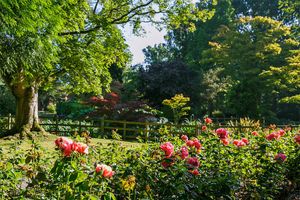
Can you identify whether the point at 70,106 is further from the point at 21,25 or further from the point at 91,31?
the point at 21,25

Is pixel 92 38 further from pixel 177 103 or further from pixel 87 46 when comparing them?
pixel 177 103

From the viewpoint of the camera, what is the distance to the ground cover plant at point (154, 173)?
7.92 feet

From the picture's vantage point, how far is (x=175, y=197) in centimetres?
296

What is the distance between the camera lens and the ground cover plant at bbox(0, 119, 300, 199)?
7.92 feet

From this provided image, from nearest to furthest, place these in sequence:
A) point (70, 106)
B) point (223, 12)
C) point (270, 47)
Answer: point (270, 47) < point (70, 106) < point (223, 12)

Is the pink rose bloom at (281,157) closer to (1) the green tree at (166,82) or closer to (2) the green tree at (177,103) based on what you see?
(2) the green tree at (177,103)

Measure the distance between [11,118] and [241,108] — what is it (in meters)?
16.1

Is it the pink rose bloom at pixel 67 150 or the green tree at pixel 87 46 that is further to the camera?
the green tree at pixel 87 46

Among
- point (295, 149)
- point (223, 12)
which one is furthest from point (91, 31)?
point (223, 12)

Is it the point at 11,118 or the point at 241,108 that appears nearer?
the point at 11,118

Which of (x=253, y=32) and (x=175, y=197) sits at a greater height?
(x=253, y=32)

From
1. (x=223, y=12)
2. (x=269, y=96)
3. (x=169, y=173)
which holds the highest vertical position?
(x=223, y=12)

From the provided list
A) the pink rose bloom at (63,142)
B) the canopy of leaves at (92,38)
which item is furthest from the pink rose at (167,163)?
the canopy of leaves at (92,38)

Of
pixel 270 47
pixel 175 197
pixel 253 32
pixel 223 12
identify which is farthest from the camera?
pixel 223 12
